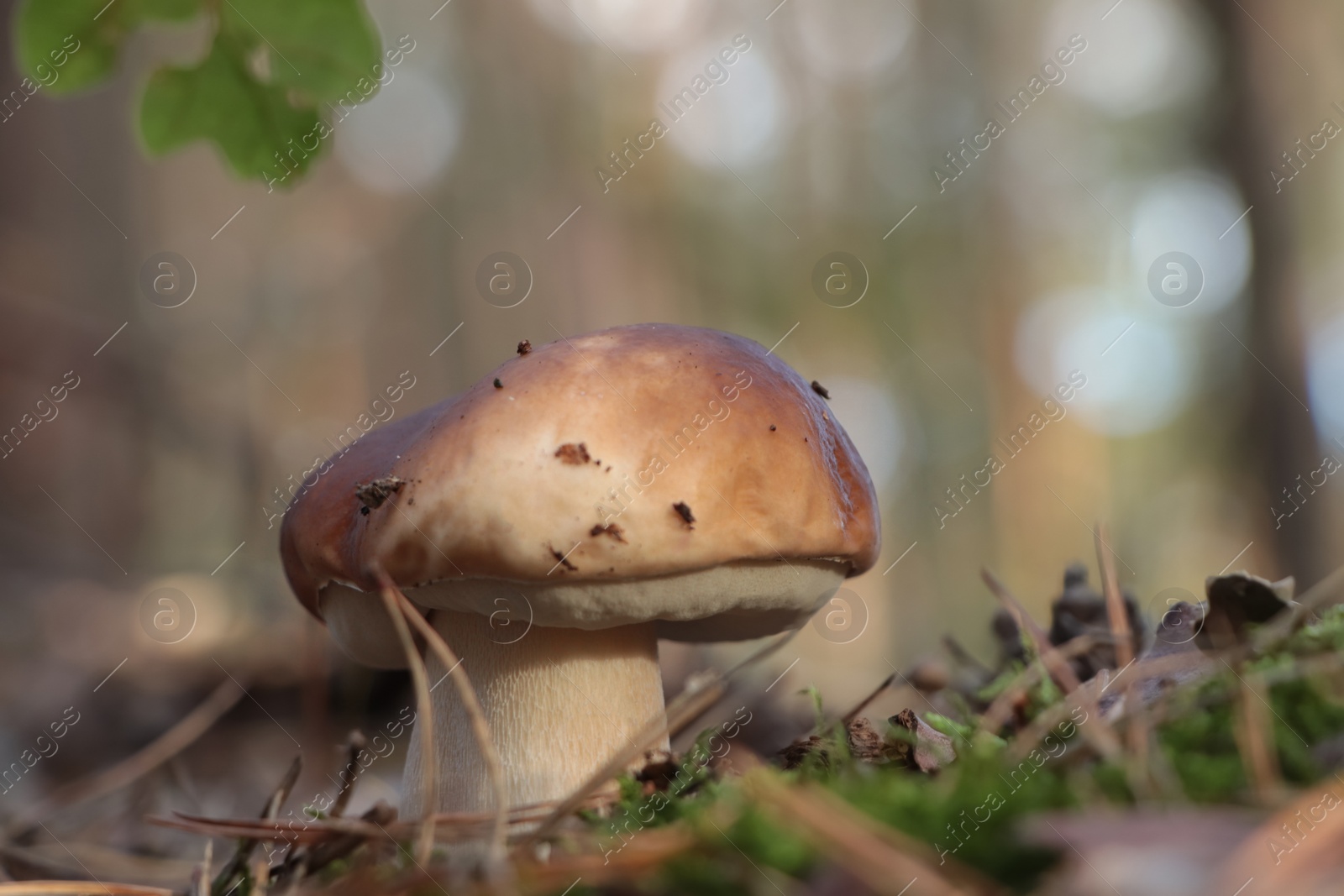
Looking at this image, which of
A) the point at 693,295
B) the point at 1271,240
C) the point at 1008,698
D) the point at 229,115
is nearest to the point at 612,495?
the point at 1008,698

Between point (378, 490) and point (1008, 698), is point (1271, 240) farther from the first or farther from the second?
point (378, 490)

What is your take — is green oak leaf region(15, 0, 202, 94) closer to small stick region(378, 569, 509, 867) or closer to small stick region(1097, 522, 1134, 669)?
small stick region(378, 569, 509, 867)

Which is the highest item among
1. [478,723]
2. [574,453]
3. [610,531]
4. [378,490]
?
[378,490]

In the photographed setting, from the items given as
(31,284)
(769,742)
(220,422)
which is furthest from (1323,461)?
(31,284)

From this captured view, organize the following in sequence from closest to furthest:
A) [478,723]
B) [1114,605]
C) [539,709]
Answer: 1. [478,723]
2. [1114,605]
3. [539,709]

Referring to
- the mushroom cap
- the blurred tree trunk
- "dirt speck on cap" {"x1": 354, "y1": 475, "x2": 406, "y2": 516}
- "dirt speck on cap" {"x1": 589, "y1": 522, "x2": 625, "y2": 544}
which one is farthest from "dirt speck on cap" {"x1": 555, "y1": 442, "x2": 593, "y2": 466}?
the blurred tree trunk

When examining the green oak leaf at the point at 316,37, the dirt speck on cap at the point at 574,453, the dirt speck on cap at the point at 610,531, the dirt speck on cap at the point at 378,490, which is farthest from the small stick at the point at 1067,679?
the green oak leaf at the point at 316,37

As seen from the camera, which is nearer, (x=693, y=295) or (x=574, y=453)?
(x=574, y=453)
